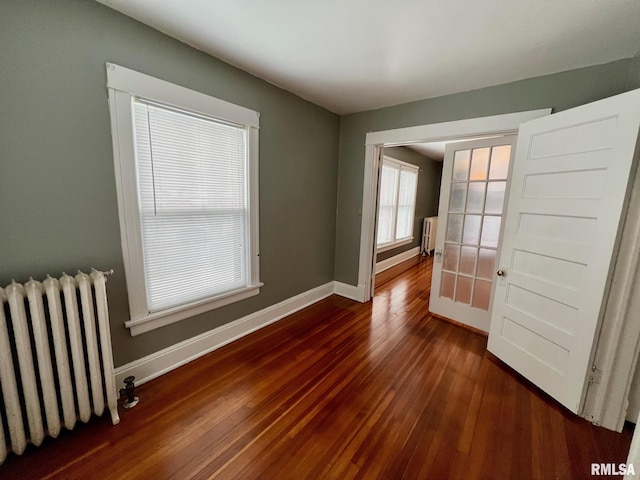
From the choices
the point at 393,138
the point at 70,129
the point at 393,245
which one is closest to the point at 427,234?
the point at 393,245

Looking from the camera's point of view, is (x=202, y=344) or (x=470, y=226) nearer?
(x=202, y=344)

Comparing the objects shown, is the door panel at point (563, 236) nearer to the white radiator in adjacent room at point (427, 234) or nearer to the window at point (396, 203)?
the window at point (396, 203)

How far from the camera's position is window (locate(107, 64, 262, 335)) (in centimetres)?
161

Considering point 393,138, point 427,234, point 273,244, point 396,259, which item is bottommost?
point 396,259

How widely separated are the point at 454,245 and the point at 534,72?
1.65 m

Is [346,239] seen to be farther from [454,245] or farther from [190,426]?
[190,426]

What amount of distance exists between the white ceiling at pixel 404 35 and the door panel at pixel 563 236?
46 cm

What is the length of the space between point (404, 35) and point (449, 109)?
1.16 m

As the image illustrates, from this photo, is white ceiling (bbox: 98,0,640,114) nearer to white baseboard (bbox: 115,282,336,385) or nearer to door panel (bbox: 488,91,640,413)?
door panel (bbox: 488,91,640,413)

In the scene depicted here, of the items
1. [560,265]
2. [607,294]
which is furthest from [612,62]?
[607,294]

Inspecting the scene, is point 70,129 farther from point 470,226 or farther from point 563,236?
point 470,226

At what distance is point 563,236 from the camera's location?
171 cm

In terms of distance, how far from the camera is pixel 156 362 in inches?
74.0

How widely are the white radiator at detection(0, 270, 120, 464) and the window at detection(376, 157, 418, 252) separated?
Answer: 388 cm
